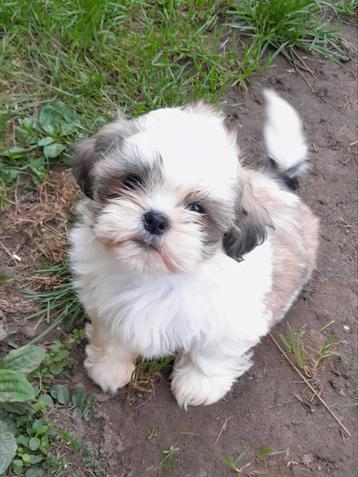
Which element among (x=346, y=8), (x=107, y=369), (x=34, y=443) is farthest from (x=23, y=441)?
(x=346, y=8)

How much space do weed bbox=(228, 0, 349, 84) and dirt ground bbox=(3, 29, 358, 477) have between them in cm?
47

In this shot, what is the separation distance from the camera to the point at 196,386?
2.81 m

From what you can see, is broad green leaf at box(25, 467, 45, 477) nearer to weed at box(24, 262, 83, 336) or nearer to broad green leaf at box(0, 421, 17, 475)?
broad green leaf at box(0, 421, 17, 475)

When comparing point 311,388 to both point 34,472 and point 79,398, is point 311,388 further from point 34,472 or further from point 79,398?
point 34,472

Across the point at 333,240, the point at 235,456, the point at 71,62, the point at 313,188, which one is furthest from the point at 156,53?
the point at 235,456

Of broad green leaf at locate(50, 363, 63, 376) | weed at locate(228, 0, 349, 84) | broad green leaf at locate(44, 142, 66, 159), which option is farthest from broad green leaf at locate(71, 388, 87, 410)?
weed at locate(228, 0, 349, 84)

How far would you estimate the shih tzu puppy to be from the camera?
2027mm

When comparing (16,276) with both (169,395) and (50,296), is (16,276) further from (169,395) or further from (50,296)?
(169,395)

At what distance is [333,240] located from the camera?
353 centimetres

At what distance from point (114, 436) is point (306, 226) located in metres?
1.21

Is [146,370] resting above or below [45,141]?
below

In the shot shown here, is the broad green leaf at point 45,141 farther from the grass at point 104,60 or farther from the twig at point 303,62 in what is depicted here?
the twig at point 303,62

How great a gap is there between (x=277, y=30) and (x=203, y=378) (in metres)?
2.17

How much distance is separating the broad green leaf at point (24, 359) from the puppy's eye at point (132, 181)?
0.91 meters
